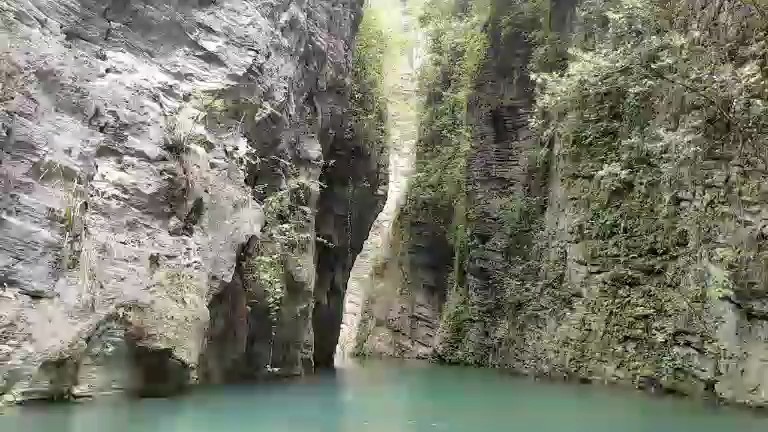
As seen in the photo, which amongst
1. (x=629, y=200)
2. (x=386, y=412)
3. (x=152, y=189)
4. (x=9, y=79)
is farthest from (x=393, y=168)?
(x=9, y=79)

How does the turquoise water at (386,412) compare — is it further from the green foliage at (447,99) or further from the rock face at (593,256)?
A: the green foliage at (447,99)

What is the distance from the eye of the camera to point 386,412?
8.88 m

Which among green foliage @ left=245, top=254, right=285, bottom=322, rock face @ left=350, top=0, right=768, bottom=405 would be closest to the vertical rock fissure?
rock face @ left=350, top=0, right=768, bottom=405

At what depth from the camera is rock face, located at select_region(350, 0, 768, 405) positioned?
1009 cm

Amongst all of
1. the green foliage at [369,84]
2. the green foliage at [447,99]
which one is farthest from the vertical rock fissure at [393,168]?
the green foliage at [369,84]

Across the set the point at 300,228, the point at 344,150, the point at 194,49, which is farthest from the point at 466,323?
the point at 194,49

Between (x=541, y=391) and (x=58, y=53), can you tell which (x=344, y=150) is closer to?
(x=541, y=391)

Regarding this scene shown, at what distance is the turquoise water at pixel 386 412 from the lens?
695cm

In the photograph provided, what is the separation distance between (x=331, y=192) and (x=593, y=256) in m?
7.13

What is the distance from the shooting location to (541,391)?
12531mm

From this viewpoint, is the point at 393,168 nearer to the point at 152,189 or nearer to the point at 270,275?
the point at 270,275

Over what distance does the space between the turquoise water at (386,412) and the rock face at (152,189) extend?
2.38 ft

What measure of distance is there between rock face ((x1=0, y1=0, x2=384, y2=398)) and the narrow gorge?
34mm

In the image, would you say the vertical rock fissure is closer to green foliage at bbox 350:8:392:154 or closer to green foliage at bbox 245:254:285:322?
green foliage at bbox 350:8:392:154
